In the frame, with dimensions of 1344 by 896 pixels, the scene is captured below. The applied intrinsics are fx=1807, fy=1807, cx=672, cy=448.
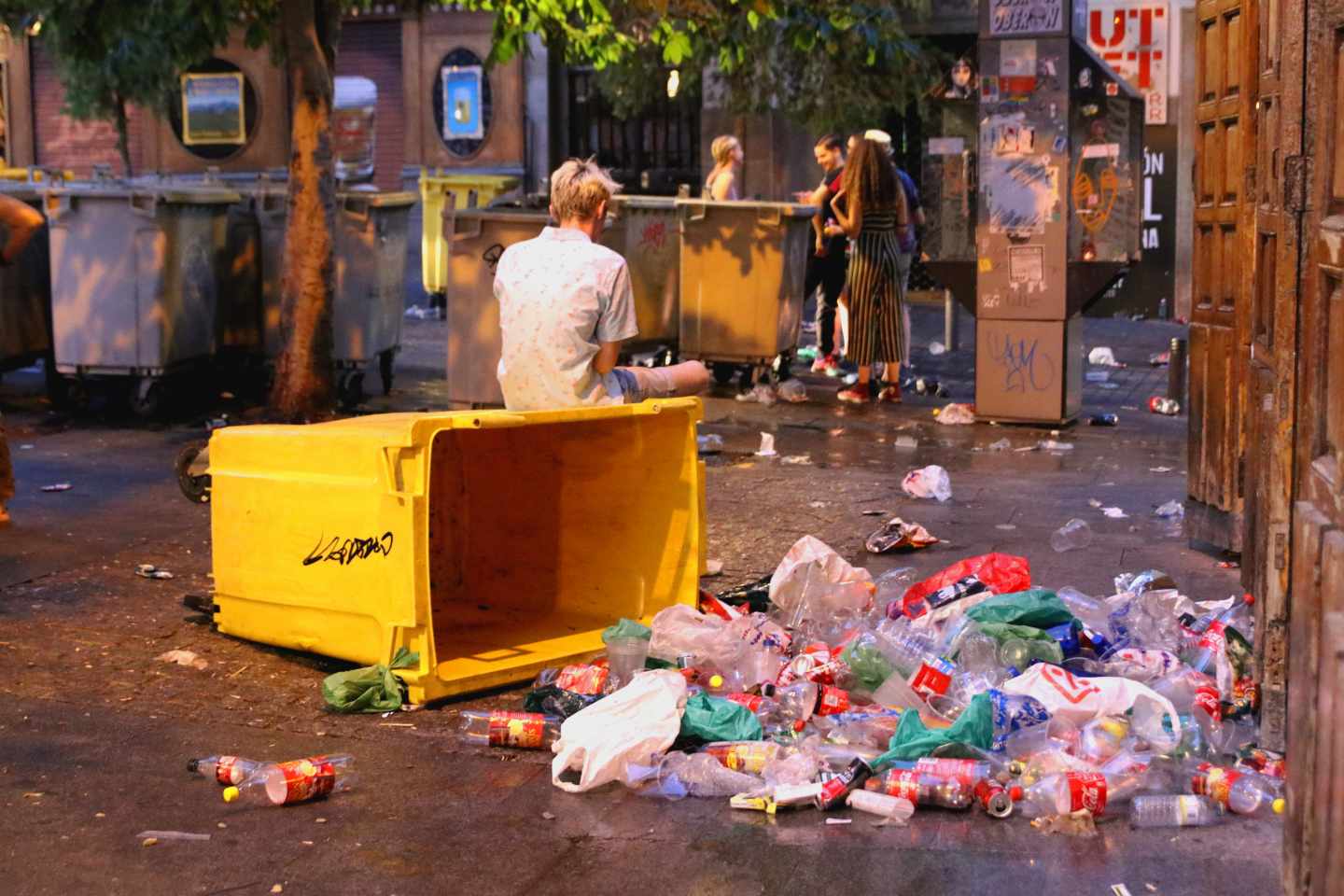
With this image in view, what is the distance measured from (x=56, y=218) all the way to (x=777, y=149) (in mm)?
11715

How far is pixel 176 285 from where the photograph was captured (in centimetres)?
1190

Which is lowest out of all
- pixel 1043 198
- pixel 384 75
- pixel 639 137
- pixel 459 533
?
pixel 459 533

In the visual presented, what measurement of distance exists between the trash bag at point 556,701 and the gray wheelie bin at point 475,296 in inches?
251

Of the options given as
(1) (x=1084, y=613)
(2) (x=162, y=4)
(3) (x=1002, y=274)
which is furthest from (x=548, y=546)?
(2) (x=162, y=4)

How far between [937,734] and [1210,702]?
88cm

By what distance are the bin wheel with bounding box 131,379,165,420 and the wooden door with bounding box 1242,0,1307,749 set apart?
26.1 feet

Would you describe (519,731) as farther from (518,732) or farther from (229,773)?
(229,773)

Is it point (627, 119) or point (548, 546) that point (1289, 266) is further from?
point (627, 119)

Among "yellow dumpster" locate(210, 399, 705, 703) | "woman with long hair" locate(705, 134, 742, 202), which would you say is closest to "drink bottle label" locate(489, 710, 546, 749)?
"yellow dumpster" locate(210, 399, 705, 703)

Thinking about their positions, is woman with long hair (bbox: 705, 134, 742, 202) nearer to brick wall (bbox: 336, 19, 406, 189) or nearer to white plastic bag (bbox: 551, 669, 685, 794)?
white plastic bag (bbox: 551, 669, 685, 794)

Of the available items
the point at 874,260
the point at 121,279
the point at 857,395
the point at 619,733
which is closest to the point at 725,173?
the point at 874,260

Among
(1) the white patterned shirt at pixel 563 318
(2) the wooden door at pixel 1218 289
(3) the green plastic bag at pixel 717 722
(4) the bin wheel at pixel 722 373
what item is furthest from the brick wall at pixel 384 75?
(3) the green plastic bag at pixel 717 722

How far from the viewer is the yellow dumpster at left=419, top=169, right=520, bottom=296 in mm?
19922

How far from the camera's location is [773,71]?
2048 centimetres
